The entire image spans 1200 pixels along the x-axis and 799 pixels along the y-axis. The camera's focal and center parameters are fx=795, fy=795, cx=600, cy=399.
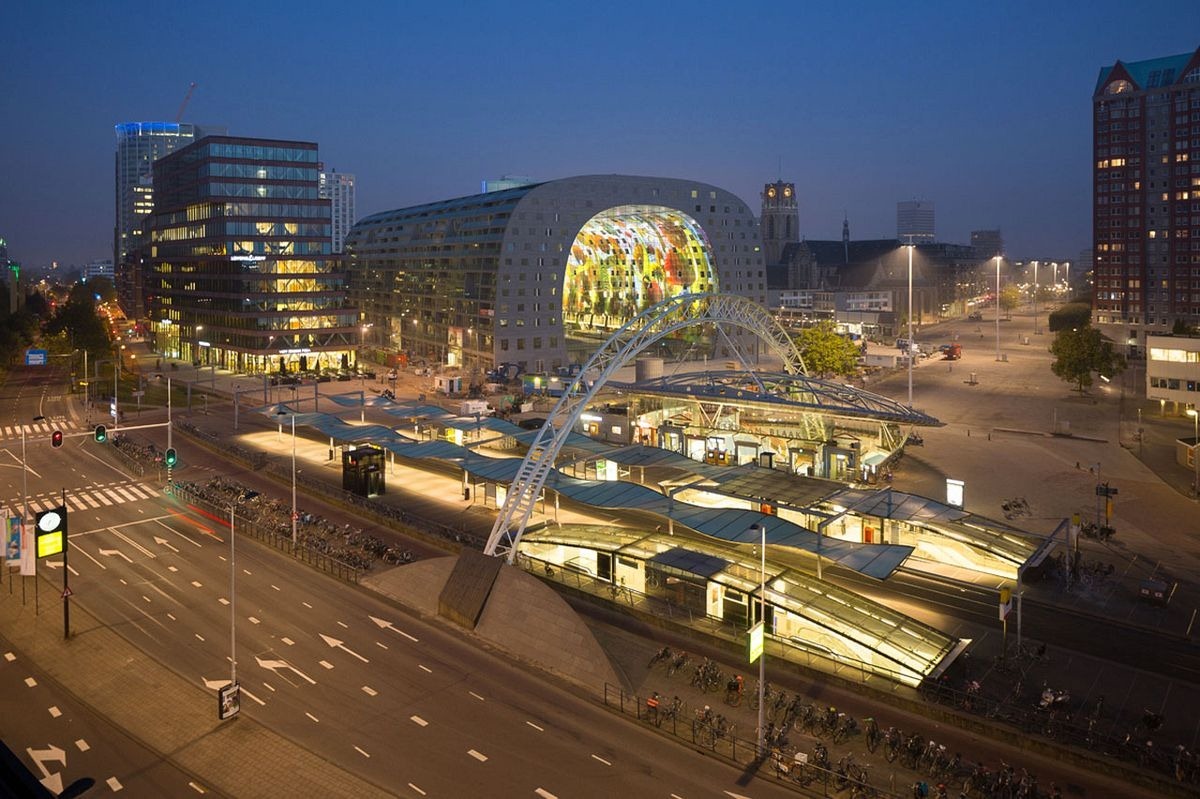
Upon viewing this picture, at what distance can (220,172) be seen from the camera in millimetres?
116375

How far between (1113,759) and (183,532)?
4464cm

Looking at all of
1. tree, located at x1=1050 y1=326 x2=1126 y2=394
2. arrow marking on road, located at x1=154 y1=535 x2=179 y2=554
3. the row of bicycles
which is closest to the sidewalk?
arrow marking on road, located at x1=154 y1=535 x2=179 y2=554

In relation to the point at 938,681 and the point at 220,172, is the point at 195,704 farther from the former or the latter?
the point at 220,172

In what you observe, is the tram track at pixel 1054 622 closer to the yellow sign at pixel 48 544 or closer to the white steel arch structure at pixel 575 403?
the white steel arch structure at pixel 575 403

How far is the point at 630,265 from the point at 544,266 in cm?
2897

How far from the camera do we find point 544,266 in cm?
11244

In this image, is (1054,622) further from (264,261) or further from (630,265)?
(264,261)

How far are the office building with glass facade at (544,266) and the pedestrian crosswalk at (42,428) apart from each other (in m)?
50.4

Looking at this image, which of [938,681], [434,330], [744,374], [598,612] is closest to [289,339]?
[434,330]

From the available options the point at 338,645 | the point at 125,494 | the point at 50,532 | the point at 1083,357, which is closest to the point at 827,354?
the point at 1083,357

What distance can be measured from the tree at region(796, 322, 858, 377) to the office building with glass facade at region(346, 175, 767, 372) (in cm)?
2429

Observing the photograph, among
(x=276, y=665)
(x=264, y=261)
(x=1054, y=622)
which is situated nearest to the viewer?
(x=276, y=665)

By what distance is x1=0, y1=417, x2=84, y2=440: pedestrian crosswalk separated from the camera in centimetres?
7450

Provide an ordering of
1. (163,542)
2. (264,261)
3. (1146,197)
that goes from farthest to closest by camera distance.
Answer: (1146,197) → (264,261) → (163,542)
